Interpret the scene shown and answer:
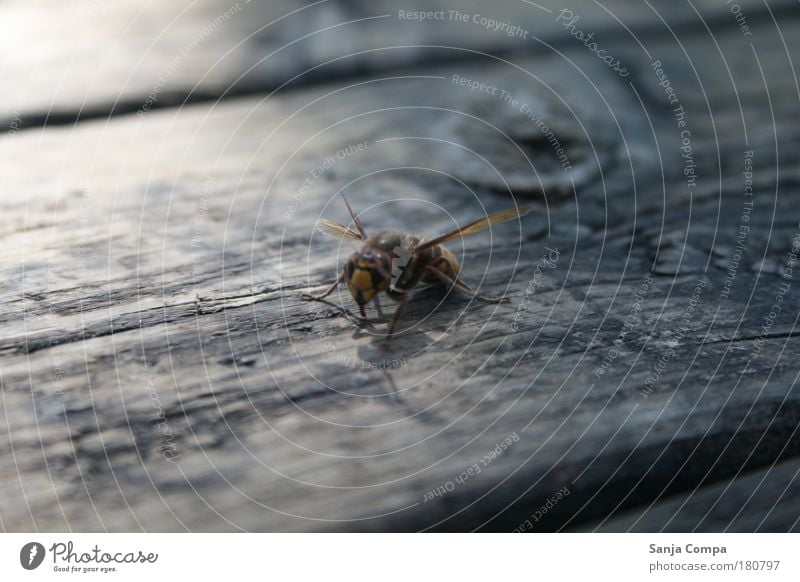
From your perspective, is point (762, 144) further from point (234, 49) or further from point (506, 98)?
point (234, 49)

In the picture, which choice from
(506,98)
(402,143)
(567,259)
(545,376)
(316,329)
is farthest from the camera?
(506,98)

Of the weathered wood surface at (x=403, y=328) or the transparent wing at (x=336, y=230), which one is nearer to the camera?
the weathered wood surface at (x=403, y=328)

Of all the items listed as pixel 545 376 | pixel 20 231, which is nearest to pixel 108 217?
pixel 20 231

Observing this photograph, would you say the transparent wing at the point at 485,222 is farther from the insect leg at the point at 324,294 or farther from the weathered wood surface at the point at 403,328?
the insect leg at the point at 324,294

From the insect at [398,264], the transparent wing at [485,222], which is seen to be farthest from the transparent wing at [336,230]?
the transparent wing at [485,222]

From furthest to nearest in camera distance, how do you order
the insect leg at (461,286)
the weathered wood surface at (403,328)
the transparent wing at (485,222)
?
1. the transparent wing at (485,222)
2. the insect leg at (461,286)
3. the weathered wood surface at (403,328)

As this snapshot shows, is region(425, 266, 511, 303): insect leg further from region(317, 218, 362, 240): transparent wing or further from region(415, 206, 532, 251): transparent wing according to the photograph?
region(317, 218, 362, 240): transparent wing

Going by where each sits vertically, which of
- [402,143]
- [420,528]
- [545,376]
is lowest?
[420,528]

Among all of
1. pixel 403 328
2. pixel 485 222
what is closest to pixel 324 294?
pixel 403 328
